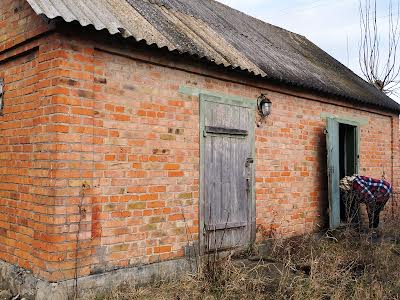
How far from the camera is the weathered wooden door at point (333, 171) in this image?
7.59 metres

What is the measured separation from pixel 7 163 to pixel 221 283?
2.84 meters

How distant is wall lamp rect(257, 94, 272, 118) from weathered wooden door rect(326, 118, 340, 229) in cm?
171

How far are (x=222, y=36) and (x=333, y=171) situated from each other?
126 inches

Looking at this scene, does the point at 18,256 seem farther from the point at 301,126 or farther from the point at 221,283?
the point at 301,126

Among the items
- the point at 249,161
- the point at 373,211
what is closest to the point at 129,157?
the point at 249,161

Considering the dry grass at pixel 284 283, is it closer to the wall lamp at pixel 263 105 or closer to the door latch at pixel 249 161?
the door latch at pixel 249 161

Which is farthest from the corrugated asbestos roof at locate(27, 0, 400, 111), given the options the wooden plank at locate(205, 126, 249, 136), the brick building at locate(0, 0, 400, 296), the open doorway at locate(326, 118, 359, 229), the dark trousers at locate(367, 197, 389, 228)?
the dark trousers at locate(367, 197, 389, 228)

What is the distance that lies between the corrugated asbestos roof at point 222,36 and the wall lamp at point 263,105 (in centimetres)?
36

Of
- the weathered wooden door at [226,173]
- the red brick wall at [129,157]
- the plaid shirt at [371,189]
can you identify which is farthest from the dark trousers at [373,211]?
the weathered wooden door at [226,173]

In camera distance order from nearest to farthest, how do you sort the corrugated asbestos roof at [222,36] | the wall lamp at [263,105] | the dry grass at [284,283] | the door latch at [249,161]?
the dry grass at [284,283]
the corrugated asbestos roof at [222,36]
the door latch at [249,161]
the wall lamp at [263,105]

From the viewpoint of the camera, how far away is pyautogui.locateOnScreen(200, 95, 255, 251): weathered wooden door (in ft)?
18.3

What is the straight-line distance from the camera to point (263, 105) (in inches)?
254

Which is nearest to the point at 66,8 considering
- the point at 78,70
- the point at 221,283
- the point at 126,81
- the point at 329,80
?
the point at 78,70

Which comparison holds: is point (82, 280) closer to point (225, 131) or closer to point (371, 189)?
point (225, 131)
